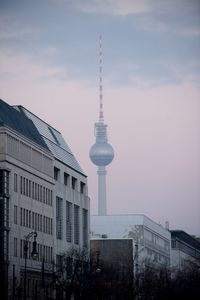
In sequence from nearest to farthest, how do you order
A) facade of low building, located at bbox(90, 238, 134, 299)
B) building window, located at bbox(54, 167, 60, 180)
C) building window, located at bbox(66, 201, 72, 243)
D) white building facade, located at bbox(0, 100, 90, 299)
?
white building facade, located at bbox(0, 100, 90, 299) → facade of low building, located at bbox(90, 238, 134, 299) → building window, located at bbox(54, 167, 60, 180) → building window, located at bbox(66, 201, 72, 243)

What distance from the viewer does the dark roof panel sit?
11490 centimetres

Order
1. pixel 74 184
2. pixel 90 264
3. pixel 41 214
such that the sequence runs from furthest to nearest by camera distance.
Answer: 1. pixel 74 184
2. pixel 41 214
3. pixel 90 264

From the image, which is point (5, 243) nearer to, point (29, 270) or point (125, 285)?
point (29, 270)

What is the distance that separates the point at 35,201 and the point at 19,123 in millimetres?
12344

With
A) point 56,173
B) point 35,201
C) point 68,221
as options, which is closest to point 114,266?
point 68,221

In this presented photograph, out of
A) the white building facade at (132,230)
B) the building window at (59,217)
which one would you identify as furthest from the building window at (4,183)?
the white building facade at (132,230)

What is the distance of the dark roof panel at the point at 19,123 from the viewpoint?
377 feet

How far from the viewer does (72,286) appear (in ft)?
336

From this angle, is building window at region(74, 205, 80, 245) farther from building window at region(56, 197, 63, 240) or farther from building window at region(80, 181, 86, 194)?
building window at region(56, 197, 63, 240)

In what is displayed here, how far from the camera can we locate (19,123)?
401 feet

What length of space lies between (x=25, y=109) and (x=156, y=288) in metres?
35.6

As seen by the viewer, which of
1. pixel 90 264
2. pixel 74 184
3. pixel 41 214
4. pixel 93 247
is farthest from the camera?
pixel 93 247

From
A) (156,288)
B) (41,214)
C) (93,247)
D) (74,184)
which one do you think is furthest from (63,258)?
(93,247)

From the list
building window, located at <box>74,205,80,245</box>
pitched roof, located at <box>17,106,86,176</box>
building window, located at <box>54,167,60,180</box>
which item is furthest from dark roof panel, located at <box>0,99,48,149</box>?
building window, located at <box>74,205,80,245</box>
